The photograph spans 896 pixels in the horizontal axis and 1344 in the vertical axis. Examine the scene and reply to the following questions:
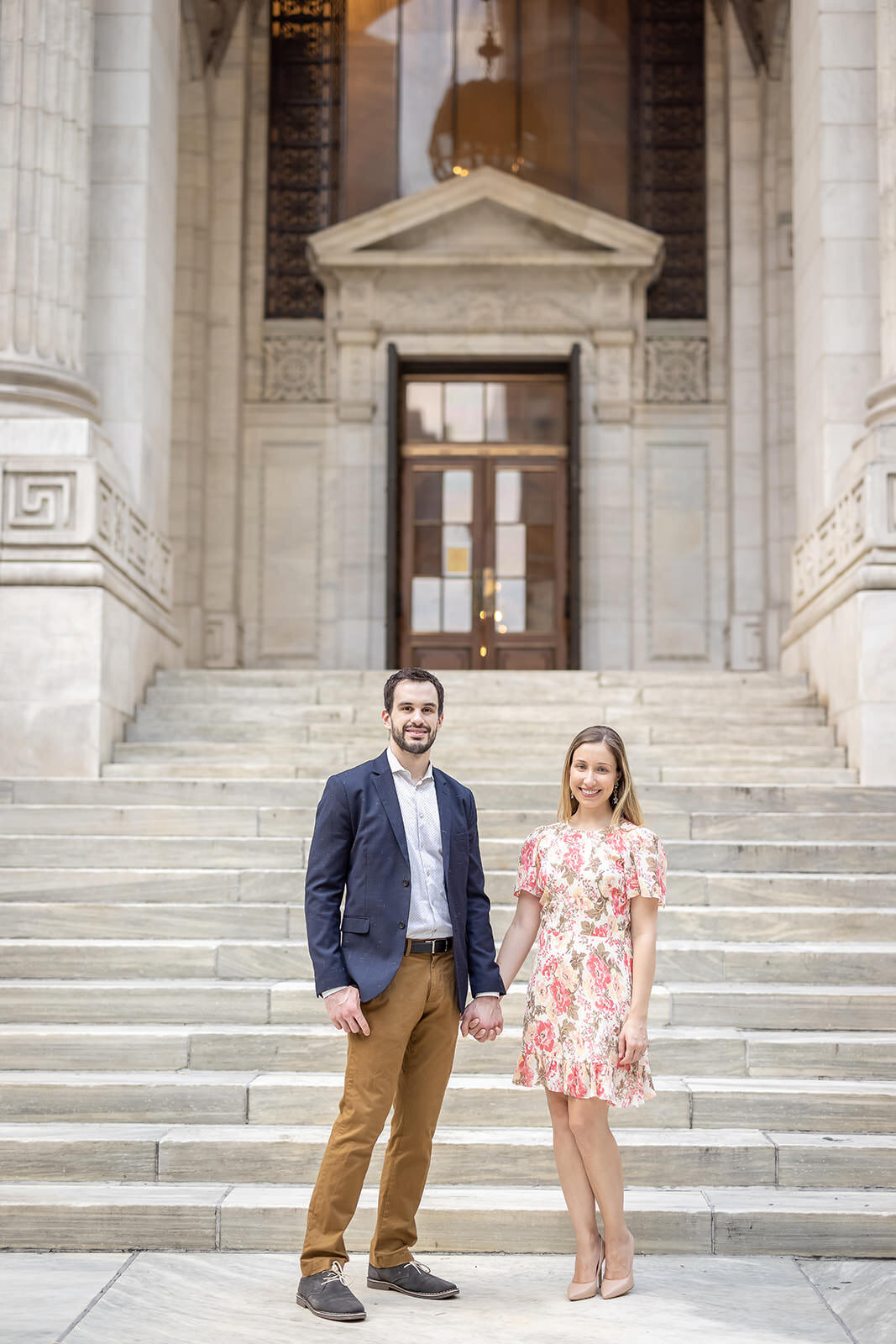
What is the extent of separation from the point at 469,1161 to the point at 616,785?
1.67m

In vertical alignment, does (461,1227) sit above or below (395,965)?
below

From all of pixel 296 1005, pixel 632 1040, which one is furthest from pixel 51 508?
pixel 632 1040

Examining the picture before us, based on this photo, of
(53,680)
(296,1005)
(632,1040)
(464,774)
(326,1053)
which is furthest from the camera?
(53,680)

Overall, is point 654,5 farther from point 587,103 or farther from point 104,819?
point 104,819

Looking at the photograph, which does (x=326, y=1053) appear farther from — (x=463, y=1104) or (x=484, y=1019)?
(x=484, y=1019)

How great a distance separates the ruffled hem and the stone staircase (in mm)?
739

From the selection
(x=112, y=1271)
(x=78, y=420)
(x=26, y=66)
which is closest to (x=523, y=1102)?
(x=112, y=1271)

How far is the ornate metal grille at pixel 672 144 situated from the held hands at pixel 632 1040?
14.5 metres

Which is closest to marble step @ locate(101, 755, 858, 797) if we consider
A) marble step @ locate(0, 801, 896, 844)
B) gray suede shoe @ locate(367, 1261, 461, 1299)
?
marble step @ locate(0, 801, 896, 844)

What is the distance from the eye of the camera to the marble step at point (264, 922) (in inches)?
288

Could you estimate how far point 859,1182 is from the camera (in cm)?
550

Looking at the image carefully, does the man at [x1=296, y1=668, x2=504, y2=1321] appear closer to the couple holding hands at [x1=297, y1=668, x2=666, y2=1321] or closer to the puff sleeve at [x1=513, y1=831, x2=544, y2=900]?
the couple holding hands at [x1=297, y1=668, x2=666, y2=1321]

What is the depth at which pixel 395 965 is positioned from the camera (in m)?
4.58

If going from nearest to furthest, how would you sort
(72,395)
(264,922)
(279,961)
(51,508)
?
1. (279,961)
2. (264,922)
3. (51,508)
4. (72,395)
